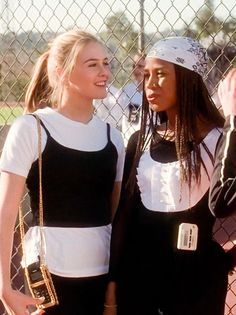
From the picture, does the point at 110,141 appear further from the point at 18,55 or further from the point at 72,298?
the point at 18,55

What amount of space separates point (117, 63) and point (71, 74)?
4.39ft

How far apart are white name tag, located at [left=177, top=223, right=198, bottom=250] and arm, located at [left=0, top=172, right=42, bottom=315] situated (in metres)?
0.53

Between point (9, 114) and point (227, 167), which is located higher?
point (227, 167)

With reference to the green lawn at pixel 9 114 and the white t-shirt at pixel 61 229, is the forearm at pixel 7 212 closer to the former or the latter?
the white t-shirt at pixel 61 229

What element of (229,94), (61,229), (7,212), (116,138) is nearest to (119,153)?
(116,138)

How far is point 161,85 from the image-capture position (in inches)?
86.9

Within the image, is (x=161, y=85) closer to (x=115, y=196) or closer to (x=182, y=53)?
(x=182, y=53)

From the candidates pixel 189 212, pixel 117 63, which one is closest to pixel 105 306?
pixel 189 212

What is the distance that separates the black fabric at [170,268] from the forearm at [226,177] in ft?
0.70

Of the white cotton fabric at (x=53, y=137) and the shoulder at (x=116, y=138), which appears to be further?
the shoulder at (x=116, y=138)

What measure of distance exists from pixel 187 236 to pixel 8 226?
22.6 inches

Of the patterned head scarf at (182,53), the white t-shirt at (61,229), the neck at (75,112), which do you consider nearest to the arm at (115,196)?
the white t-shirt at (61,229)

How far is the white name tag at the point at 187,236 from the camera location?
2.15m

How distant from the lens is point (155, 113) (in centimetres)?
237
